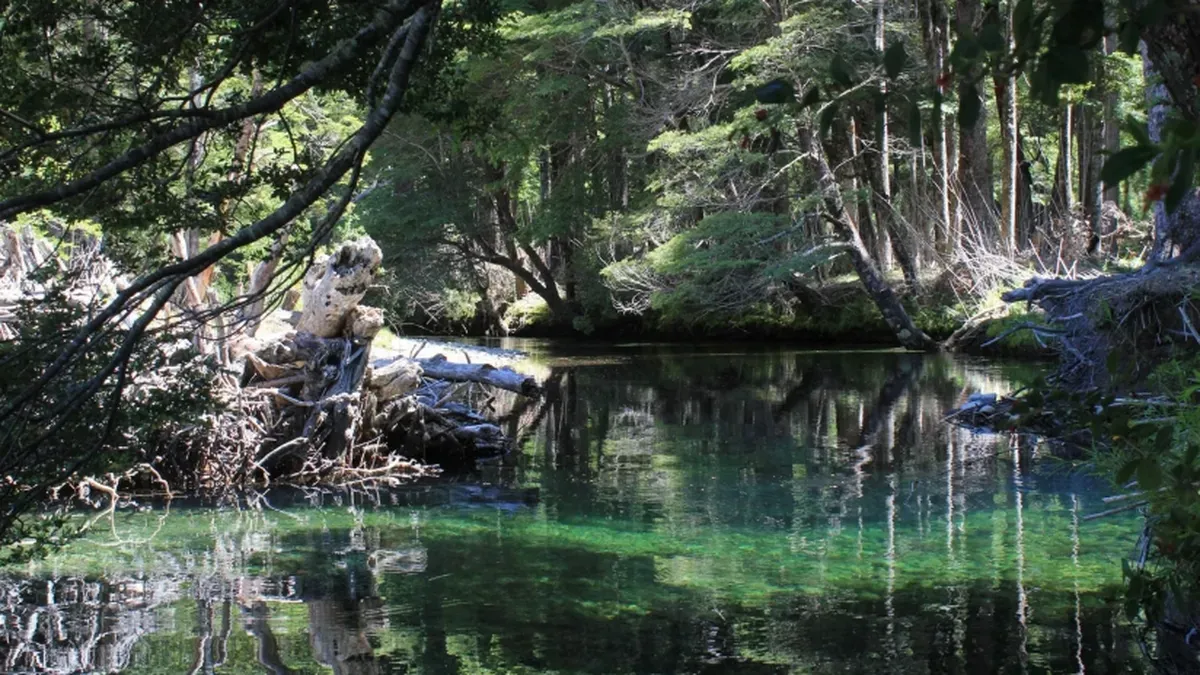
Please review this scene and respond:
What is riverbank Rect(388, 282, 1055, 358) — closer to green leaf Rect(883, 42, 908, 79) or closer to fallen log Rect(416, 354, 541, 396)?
fallen log Rect(416, 354, 541, 396)

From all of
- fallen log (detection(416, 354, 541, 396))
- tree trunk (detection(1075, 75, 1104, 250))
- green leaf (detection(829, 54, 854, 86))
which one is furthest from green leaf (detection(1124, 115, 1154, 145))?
tree trunk (detection(1075, 75, 1104, 250))

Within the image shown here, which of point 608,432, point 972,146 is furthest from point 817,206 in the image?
point 608,432

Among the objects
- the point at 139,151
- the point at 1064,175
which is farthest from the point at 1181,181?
the point at 1064,175

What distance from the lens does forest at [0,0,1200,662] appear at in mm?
3770

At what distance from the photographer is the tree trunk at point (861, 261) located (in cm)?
2462

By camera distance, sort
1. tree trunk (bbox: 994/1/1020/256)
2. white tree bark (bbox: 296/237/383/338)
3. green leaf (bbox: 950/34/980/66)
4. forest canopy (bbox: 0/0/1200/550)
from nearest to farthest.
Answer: green leaf (bbox: 950/34/980/66) < forest canopy (bbox: 0/0/1200/550) < white tree bark (bbox: 296/237/383/338) < tree trunk (bbox: 994/1/1020/256)

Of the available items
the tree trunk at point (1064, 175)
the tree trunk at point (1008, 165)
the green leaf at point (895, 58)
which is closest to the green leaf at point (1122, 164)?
the green leaf at point (895, 58)

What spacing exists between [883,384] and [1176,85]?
1528cm

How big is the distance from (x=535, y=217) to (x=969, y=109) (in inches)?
1211

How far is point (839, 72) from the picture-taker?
208 cm

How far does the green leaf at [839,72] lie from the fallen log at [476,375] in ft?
45.1

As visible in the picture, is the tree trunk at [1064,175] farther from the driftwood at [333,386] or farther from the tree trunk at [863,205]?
the driftwood at [333,386]

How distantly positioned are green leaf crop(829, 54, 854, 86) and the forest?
7cm

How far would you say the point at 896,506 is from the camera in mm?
10062
